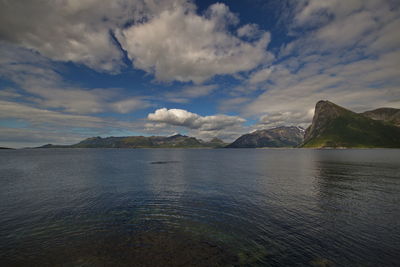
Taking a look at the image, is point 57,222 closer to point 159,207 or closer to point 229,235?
point 159,207

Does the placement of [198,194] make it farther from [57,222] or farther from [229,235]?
[57,222]

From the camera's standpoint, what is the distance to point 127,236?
920 inches

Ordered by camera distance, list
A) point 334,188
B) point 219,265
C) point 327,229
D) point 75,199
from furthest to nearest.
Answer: point 334,188
point 75,199
point 327,229
point 219,265

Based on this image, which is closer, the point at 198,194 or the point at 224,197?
the point at 224,197

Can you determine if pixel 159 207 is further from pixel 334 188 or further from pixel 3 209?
pixel 334 188

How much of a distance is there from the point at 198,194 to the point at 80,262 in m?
30.1

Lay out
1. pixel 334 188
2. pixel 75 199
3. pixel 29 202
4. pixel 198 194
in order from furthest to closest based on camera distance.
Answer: pixel 334 188 < pixel 198 194 < pixel 75 199 < pixel 29 202

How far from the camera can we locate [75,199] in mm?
40906

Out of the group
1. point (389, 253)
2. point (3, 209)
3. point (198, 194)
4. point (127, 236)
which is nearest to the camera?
point (389, 253)

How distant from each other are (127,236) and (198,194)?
2412 centimetres

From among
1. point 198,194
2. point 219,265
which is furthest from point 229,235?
point 198,194

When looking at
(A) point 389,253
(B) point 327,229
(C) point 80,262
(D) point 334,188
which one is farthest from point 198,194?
(D) point 334,188

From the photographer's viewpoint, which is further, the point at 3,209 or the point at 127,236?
the point at 3,209

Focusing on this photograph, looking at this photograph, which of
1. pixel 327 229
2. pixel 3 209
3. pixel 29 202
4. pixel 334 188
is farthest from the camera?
pixel 334 188
